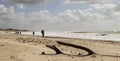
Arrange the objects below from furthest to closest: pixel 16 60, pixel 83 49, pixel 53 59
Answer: pixel 83 49
pixel 53 59
pixel 16 60

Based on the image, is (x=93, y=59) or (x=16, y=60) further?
(x=93, y=59)

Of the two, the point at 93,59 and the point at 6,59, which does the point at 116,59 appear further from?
the point at 6,59

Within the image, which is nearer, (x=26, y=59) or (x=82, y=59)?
(x=26, y=59)

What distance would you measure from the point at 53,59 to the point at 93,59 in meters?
2.82

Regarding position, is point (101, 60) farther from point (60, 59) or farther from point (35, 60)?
point (35, 60)

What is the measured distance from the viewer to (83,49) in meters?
22.9

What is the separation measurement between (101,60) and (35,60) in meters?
4.48

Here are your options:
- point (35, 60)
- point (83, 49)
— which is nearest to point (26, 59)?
point (35, 60)

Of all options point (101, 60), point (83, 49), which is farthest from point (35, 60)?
point (83, 49)

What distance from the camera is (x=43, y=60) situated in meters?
15.1

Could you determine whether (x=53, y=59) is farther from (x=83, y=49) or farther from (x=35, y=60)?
(x=83, y=49)

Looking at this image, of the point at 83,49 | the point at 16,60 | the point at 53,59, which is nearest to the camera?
the point at 16,60

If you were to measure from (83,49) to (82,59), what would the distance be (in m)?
6.52

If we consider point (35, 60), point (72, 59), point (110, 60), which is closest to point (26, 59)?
point (35, 60)
